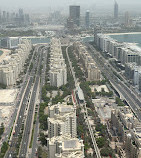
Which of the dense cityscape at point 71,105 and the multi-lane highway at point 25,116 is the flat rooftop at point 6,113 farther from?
the multi-lane highway at point 25,116

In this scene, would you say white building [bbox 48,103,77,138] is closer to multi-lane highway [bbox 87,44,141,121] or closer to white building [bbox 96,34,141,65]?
multi-lane highway [bbox 87,44,141,121]

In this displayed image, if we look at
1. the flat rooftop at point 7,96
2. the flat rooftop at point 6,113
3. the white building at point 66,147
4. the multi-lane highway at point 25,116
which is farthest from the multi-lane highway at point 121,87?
the flat rooftop at point 7,96

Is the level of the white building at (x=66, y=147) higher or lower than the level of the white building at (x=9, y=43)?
lower

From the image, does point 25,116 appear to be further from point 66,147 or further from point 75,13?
point 75,13

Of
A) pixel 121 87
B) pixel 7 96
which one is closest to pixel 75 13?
pixel 121 87

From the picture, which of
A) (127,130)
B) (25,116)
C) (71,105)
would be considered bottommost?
(25,116)

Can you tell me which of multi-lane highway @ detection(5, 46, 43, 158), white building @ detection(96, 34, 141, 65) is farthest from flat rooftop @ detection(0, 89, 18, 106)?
white building @ detection(96, 34, 141, 65)
